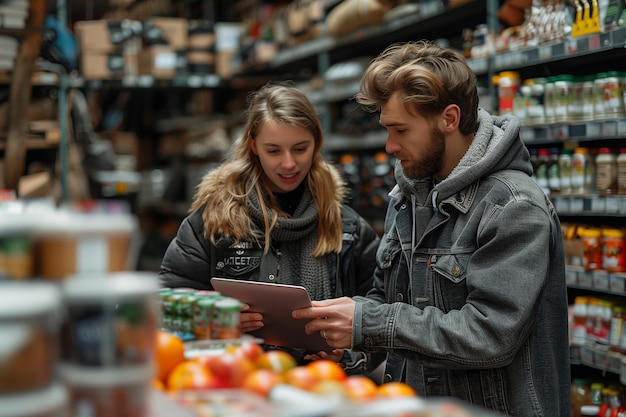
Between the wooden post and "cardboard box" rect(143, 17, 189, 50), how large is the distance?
162cm

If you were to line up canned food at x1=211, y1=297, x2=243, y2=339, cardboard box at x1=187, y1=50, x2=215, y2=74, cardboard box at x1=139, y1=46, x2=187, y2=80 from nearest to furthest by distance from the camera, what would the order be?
canned food at x1=211, y1=297, x2=243, y2=339 < cardboard box at x1=139, y1=46, x2=187, y2=80 < cardboard box at x1=187, y1=50, x2=215, y2=74

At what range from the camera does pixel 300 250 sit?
2.85m

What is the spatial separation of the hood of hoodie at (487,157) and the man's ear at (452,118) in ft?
0.23

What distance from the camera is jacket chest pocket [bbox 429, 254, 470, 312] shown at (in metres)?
2.18

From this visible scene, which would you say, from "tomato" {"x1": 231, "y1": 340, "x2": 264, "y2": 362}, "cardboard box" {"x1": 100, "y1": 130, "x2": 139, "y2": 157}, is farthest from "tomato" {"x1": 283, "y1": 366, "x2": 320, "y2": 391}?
"cardboard box" {"x1": 100, "y1": 130, "x2": 139, "y2": 157}

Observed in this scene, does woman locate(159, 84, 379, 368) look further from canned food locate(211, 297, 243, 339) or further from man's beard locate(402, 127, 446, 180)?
canned food locate(211, 297, 243, 339)

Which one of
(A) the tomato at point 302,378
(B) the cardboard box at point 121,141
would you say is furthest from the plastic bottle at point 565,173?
(B) the cardboard box at point 121,141

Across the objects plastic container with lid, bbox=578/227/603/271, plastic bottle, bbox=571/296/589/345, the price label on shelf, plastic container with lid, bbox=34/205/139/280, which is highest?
the price label on shelf

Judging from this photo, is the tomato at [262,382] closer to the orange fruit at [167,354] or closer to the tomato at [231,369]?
the tomato at [231,369]

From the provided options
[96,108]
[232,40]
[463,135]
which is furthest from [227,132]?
[463,135]

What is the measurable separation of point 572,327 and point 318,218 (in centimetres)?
178

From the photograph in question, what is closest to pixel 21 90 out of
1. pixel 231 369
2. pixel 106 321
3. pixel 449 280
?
pixel 449 280

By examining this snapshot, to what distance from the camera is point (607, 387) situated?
383cm

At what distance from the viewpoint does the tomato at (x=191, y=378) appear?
139cm
